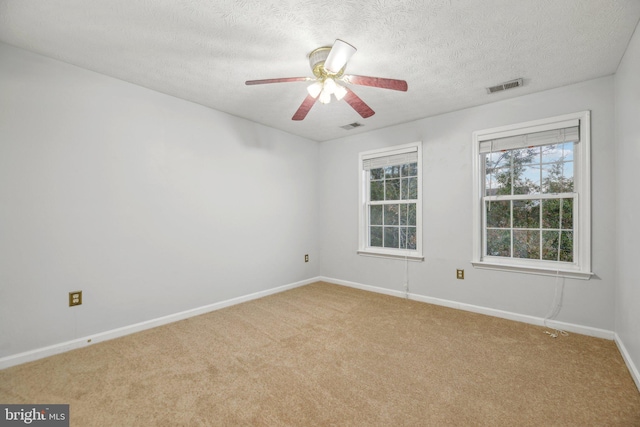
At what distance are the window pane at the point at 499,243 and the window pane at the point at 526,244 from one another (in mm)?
65

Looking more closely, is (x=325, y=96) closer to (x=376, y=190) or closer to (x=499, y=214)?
(x=376, y=190)

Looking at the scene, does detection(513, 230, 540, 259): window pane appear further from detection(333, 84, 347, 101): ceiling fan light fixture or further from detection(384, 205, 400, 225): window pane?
detection(333, 84, 347, 101): ceiling fan light fixture

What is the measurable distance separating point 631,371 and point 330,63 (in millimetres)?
3000

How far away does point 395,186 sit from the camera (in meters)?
4.02

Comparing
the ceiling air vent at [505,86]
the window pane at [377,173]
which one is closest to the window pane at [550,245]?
the ceiling air vent at [505,86]

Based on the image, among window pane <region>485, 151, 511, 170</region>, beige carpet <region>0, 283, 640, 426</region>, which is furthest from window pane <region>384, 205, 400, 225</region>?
beige carpet <region>0, 283, 640, 426</region>

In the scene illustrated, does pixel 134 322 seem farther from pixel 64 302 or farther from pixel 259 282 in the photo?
pixel 259 282

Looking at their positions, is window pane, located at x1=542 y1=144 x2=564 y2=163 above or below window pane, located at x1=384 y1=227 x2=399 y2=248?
above

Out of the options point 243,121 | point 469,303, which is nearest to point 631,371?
point 469,303

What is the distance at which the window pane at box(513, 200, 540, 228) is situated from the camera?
117 inches

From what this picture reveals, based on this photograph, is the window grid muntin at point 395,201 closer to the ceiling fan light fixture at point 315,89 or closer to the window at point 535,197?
the window at point 535,197

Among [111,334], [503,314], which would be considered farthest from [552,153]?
[111,334]

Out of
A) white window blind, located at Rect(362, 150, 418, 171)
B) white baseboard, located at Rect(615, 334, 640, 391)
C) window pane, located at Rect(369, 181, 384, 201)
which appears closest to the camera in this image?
white baseboard, located at Rect(615, 334, 640, 391)

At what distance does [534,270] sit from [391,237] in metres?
1.69
